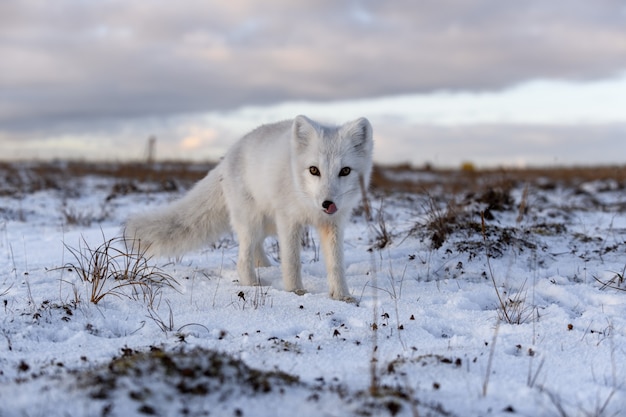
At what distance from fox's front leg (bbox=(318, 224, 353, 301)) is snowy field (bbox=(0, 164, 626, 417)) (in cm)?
12

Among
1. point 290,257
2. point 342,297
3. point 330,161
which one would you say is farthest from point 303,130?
point 342,297

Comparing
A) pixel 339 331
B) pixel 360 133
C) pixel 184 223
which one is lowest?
pixel 339 331

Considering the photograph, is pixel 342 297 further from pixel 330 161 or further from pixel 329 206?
pixel 330 161

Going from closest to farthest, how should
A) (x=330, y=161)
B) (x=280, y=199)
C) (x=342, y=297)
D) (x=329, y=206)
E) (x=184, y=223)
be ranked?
(x=329, y=206)
(x=330, y=161)
(x=342, y=297)
(x=280, y=199)
(x=184, y=223)

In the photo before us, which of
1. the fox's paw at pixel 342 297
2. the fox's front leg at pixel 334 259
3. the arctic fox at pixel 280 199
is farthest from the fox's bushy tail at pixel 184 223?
the fox's paw at pixel 342 297

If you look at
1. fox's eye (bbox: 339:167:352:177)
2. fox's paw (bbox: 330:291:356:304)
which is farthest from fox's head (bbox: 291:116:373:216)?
fox's paw (bbox: 330:291:356:304)

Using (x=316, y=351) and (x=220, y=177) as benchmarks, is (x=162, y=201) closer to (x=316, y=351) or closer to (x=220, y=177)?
(x=220, y=177)

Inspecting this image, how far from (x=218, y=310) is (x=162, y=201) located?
632cm

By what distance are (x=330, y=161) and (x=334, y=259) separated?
0.80m

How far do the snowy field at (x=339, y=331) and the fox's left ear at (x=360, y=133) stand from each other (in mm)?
1095

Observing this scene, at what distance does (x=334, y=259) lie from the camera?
4398 mm

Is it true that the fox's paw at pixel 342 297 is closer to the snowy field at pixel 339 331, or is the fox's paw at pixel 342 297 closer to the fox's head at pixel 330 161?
the snowy field at pixel 339 331

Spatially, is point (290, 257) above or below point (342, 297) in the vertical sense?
above

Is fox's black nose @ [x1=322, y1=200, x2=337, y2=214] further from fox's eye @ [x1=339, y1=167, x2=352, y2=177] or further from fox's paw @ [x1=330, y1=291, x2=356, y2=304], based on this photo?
fox's paw @ [x1=330, y1=291, x2=356, y2=304]
